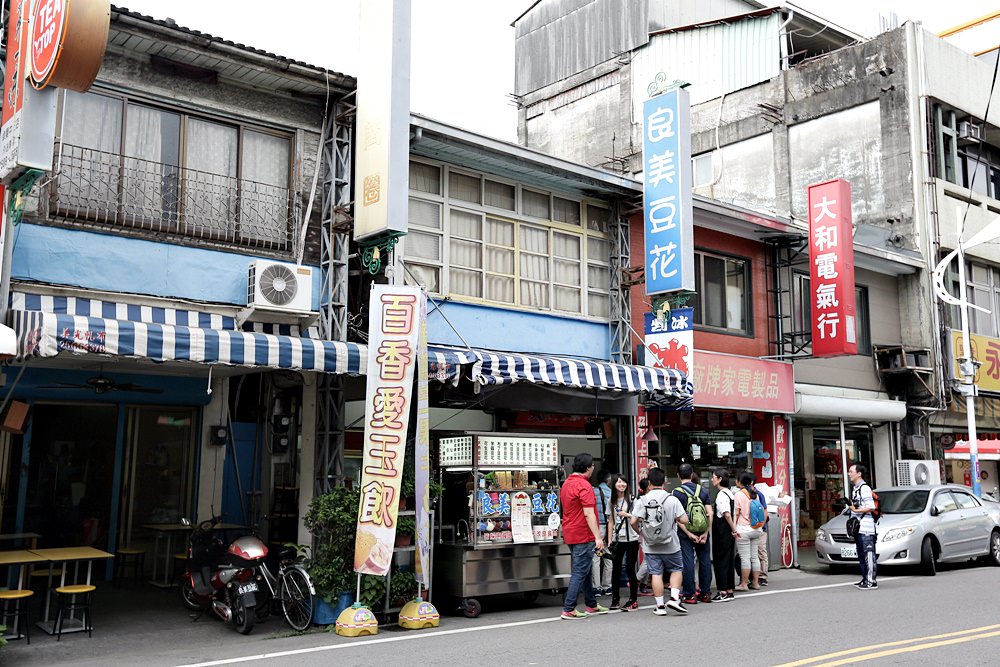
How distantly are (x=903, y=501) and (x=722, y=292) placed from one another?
4980 mm

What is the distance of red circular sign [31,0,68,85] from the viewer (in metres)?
7.60

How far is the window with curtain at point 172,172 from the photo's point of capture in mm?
10734

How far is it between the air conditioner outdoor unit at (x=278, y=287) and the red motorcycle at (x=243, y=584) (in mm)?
2837

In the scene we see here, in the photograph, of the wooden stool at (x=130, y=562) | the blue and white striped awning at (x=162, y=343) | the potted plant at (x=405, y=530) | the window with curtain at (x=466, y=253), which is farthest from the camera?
the window with curtain at (x=466, y=253)

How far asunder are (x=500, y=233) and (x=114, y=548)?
7.31m

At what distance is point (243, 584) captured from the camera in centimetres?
991

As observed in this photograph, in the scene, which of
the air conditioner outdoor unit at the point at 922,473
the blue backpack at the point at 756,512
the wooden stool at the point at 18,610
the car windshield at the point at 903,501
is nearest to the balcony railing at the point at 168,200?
the wooden stool at the point at 18,610

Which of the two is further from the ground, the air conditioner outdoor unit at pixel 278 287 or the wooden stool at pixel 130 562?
the air conditioner outdoor unit at pixel 278 287

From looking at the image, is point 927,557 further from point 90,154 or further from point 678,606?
point 90,154

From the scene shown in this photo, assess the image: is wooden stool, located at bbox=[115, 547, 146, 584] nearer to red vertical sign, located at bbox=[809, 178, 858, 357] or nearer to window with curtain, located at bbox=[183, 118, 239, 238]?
window with curtain, located at bbox=[183, 118, 239, 238]

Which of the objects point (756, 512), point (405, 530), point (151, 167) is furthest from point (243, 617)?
point (756, 512)

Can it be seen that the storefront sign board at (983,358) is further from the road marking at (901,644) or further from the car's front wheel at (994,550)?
the road marking at (901,644)

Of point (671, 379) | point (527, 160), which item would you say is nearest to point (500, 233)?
point (527, 160)

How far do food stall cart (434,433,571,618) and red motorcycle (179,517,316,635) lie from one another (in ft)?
6.10
